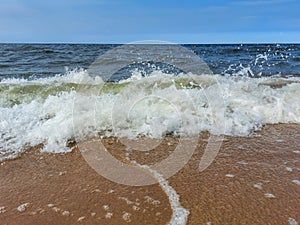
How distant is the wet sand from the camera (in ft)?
6.28

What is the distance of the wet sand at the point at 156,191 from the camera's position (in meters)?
1.92

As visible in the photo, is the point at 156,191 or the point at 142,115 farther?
the point at 142,115

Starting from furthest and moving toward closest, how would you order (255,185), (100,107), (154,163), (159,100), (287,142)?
(159,100)
(100,107)
(287,142)
(154,163)
(255,185)

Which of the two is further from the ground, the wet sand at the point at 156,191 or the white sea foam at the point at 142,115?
the white sea foam at the point at 142,115

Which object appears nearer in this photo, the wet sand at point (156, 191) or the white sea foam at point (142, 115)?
the wet sand at point (156, 191)

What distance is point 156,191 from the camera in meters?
2.22

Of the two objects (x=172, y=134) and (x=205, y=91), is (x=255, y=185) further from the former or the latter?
(x=205, y=91)

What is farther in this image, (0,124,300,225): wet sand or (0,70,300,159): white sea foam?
(0,70,300,159): white sea foam

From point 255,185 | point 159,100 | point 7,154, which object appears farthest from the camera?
point 159,100

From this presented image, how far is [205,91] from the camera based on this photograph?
16.3ft

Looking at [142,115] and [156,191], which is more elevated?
[142,115]

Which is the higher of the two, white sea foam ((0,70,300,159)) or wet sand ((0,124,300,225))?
white sea foam ((0,70,300,159))

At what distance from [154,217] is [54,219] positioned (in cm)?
59

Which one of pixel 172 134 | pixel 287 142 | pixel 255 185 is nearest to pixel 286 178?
pixel 255 185
